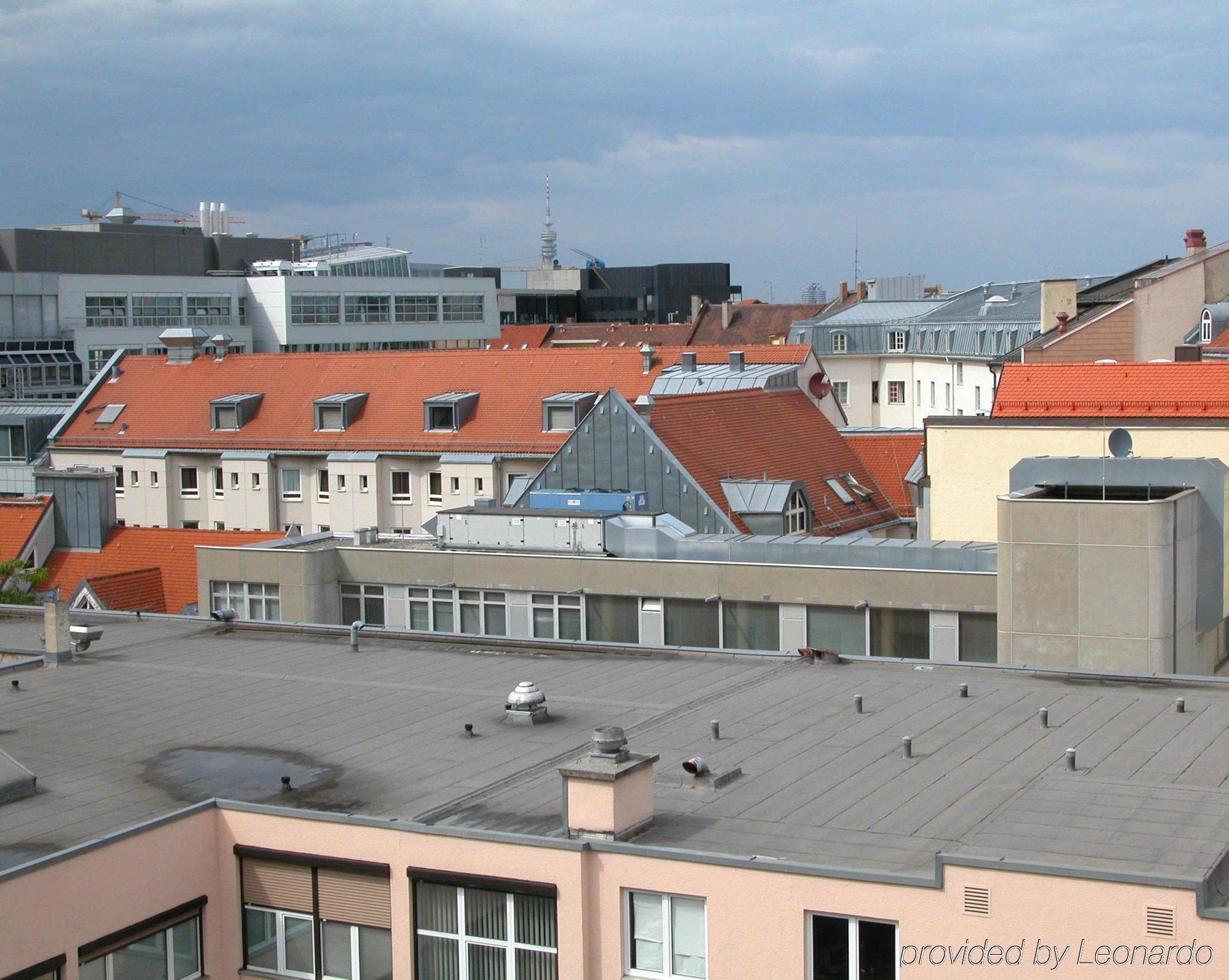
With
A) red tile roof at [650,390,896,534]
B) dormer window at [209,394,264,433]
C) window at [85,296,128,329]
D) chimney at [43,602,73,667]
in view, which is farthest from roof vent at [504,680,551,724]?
window at [85,296,128,329]

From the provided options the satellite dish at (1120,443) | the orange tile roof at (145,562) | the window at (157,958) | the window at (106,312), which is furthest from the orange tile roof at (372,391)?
the window at (157,958)

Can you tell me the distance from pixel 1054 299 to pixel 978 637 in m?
43.8

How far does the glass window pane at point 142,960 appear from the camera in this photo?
17328 millimetres

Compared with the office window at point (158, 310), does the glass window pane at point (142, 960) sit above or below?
below

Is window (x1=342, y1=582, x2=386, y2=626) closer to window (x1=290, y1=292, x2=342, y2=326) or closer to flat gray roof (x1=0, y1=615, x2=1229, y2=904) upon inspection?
flat gray roof (x1=0, y1=615, x2=1229, y2=904)

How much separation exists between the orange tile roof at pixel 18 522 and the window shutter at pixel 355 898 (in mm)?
44500

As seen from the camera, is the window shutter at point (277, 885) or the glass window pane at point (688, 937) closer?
the glass window pane at point (688, 937)

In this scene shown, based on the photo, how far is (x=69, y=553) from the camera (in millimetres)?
60188

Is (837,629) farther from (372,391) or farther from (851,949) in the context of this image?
(372,391)

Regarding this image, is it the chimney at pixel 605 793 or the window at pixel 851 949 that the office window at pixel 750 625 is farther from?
the window at pixel 851 949

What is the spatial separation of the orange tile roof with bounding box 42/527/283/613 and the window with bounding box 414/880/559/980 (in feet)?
116

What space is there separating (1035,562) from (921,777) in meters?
10.1

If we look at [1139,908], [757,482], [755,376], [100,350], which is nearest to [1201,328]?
[755,376]

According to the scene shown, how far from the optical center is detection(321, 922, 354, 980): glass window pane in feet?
59.0
